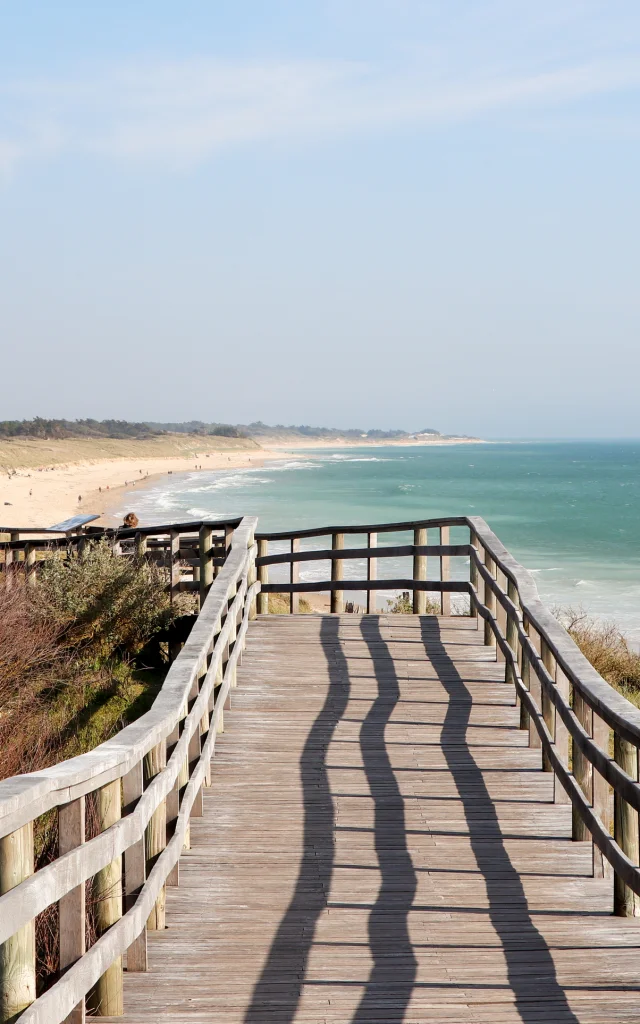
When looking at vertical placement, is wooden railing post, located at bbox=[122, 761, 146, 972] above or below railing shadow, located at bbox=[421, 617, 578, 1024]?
above

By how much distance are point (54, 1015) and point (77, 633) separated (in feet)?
27.0

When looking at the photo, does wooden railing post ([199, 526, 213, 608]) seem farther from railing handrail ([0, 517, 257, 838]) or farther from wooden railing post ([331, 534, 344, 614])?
railing handrail ([0, 517, 257, 838])

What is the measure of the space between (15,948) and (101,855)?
61 cm

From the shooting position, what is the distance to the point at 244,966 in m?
4.23

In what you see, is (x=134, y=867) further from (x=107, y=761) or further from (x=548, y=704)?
(x=548, y=704)

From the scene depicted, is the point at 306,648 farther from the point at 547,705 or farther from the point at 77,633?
the point at 547,705

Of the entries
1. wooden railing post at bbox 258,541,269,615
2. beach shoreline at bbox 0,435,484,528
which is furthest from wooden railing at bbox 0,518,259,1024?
beach shoreline at bbox 0,435,484,528

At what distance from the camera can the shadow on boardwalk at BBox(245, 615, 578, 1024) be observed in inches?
155

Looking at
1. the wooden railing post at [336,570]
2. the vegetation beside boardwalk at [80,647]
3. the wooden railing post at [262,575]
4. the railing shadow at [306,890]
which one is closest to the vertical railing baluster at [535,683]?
the railing shadow at [306,890]

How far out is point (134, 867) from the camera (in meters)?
3.95

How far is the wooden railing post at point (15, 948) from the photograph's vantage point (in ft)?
8.74

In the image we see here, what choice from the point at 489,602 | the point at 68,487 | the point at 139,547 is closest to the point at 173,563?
the point at 139,547

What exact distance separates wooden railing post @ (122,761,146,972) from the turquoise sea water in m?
20.7

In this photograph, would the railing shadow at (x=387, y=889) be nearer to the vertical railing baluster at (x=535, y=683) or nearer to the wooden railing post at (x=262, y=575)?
the vertical railing baluster at (x=535, y=683)
